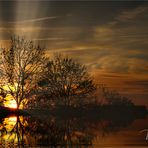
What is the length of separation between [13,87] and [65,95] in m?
14.0

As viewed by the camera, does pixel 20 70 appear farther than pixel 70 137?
Answer: Yes

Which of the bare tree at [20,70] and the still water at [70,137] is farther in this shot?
the bare tree at [20,70]

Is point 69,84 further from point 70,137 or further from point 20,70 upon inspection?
point 70,137

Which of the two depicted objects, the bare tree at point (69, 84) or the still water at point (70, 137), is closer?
the still water at point (70, 137)

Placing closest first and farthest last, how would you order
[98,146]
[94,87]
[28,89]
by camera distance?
1. [98,146]
2. [28,89]
3. [94,87]

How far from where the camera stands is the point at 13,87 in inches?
2763

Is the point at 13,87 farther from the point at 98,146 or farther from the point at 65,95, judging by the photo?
the point at 98,146

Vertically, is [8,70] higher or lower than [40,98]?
higher

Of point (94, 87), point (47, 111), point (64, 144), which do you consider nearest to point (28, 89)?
point (47, 111)

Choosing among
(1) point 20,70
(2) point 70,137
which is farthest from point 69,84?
(2) point 70,137

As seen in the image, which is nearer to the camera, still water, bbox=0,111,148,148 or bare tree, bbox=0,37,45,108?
still water, bbox=0,111,148,148

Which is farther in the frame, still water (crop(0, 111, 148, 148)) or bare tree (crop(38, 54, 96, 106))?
bare tree (crop(38, 54, 96, 106))

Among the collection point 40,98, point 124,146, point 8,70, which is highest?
point 8,70

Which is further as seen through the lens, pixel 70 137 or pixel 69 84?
pixel 69 84
